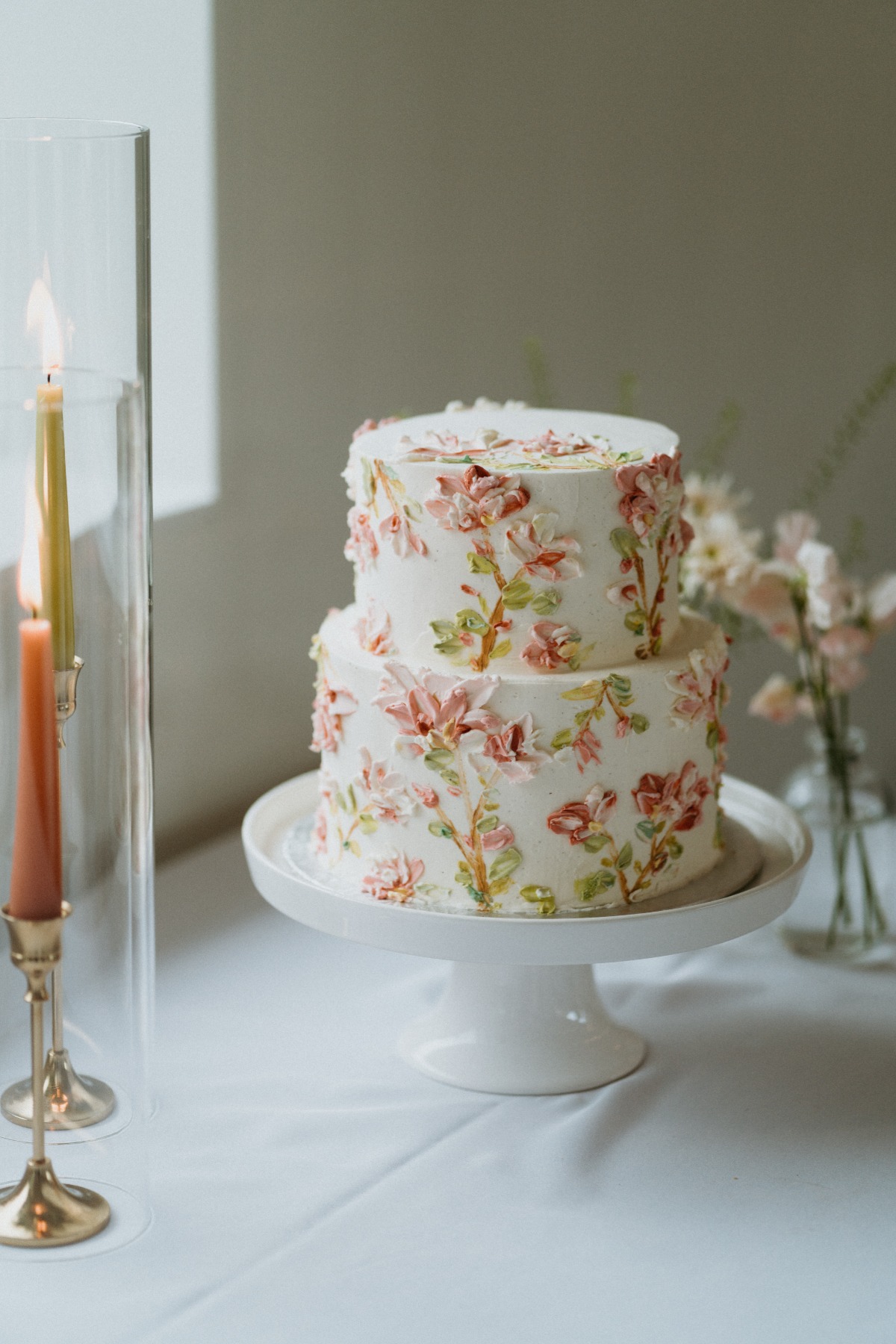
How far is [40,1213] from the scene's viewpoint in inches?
38.0

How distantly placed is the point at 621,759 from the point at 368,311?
2.89 ft

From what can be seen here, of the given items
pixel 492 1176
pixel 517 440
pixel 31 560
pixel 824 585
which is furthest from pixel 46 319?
pixel 824 585

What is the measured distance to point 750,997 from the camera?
1416 millimetres

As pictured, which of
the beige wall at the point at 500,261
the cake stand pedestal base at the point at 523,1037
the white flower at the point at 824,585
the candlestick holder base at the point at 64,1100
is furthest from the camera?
the beige wall at the point at 500,261

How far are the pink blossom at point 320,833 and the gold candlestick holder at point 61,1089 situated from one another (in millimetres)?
311

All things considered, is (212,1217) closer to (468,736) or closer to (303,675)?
(468,736)

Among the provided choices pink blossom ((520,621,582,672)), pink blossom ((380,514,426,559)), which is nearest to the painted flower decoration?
pink blossom ((380,514,426,559))

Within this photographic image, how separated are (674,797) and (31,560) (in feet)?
1.70

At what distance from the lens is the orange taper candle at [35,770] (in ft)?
2.86

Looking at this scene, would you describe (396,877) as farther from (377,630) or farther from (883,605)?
(883,605)

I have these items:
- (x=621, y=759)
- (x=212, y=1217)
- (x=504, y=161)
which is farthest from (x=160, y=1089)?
(x=504, y=161)

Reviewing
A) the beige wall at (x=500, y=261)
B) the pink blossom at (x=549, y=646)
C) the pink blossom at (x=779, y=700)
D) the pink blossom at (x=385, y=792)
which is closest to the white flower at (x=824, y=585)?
the pink blossom at (x=779, y=700)

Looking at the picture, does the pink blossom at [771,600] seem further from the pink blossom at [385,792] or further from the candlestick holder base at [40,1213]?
the candlestick holder base at [40,1213]

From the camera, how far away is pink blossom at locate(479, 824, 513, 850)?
1128mm
